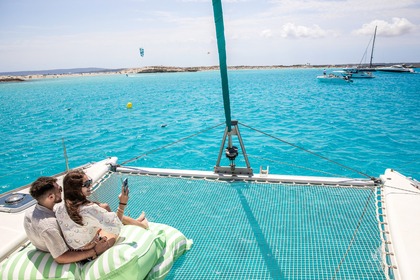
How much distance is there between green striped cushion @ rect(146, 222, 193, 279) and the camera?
12.0 feet

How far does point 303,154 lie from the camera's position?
13.7 meters

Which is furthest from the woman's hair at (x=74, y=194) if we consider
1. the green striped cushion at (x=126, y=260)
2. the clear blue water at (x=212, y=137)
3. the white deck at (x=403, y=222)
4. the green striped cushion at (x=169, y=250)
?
the clear blue water at (x=212, y=137)

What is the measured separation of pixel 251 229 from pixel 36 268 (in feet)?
9.99

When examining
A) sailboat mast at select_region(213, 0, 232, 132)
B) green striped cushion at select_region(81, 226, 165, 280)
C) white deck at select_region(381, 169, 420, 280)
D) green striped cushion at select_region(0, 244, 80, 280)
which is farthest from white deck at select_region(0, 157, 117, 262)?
white deck at select_region(381, 169, 420, 280)

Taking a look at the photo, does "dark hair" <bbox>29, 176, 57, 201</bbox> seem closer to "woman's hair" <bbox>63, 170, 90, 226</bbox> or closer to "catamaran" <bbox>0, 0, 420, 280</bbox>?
"woman's hair" <bbox>63, 170, 90, 226</bbox>

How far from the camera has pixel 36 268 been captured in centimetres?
327

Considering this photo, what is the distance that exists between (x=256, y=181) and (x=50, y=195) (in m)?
4.07

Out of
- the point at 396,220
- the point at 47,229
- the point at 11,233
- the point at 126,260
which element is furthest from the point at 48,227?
the point at 396,220

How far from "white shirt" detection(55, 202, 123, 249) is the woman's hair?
44 millimetres

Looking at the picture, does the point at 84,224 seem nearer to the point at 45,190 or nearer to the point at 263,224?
the point at 45,190

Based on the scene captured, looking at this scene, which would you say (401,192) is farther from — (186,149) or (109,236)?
(186,149)

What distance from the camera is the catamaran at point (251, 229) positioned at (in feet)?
11.2

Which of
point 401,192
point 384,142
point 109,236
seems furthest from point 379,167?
point 109,236

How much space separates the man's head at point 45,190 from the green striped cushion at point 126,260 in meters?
0.90
